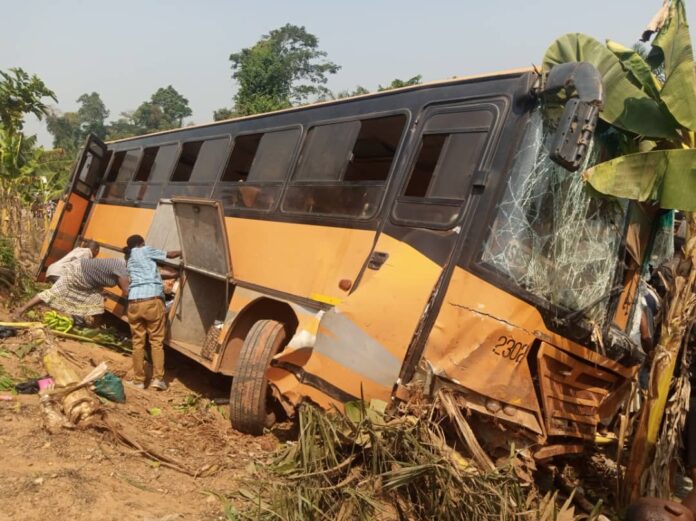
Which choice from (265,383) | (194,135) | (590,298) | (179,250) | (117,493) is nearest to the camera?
(117,493)

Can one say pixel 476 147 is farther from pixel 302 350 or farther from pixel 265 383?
pixel 265 383

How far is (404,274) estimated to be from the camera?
3.68 m

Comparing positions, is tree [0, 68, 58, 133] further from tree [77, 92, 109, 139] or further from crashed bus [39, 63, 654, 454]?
tree [77, 92, 109, 139]

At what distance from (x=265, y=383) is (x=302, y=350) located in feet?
2.00

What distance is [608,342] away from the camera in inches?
156

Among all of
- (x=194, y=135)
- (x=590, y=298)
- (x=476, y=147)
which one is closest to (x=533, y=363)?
(x=590, y=298)

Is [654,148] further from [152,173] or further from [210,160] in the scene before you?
[152,173]

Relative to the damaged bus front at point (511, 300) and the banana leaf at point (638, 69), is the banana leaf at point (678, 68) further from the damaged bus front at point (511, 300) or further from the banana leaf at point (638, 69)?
the damaged bus front at point (511, 300)

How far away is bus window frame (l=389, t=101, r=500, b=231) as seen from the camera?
11.8 ft

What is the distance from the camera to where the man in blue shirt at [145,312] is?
591 cm

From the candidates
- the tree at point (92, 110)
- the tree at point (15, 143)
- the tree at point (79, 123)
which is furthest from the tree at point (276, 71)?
the tree at point (92, 110)

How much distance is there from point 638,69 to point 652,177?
97 centimetres

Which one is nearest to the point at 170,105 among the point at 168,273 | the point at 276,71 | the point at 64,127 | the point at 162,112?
the point at 162,112

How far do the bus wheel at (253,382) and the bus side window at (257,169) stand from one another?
1.45m
